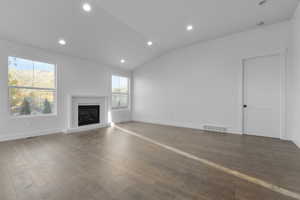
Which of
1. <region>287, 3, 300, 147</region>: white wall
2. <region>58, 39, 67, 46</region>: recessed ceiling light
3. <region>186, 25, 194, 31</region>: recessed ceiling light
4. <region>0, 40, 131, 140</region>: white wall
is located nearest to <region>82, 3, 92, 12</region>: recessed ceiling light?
<region>58, 39, 67, 46</region>: recessed ceiling light

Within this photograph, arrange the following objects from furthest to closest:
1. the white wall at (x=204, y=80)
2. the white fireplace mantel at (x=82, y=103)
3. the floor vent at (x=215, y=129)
A: the white fireplace mantel at (x=82, y=103)
the floor vent at (x=215, y=129)
the white wall at (x=204, y=80)

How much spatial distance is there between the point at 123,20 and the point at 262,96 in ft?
15.2

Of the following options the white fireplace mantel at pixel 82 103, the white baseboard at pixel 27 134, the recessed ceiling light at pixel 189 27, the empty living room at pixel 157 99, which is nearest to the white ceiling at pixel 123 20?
the empty living room at pixel 157 99

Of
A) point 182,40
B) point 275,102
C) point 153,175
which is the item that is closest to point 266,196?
point 153,175

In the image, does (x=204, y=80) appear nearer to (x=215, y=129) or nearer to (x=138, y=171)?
(x=215, y=129)

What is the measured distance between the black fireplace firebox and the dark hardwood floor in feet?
5.65

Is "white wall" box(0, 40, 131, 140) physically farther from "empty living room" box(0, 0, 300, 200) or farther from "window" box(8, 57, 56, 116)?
"window" box(8, 57, 56, 116)

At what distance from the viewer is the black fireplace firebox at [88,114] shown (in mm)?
Answer: 5078

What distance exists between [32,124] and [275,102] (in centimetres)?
721

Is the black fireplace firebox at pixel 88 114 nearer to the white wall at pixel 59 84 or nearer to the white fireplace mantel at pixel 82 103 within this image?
the white fireplace mantel at pixel 82 103

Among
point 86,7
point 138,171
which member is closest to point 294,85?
point 138,171

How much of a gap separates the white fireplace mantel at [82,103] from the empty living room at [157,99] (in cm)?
4

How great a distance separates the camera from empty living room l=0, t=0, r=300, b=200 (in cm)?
187

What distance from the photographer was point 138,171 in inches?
83.1
